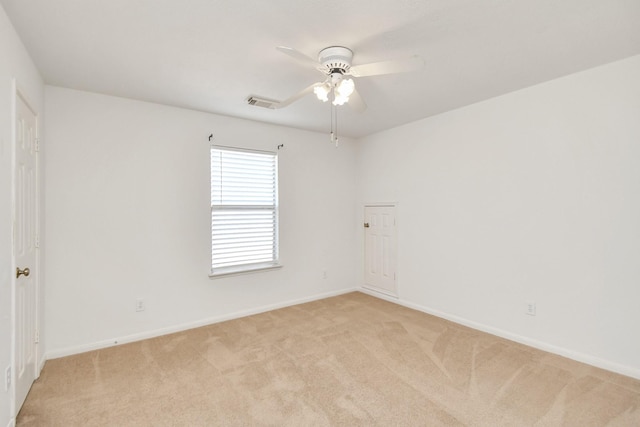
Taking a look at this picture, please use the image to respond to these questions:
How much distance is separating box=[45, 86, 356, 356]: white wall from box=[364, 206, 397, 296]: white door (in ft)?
4.26

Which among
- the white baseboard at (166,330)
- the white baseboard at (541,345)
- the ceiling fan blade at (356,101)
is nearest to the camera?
the ceiling fan blade at (356,101)

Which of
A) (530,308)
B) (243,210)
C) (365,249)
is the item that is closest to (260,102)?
(243,210)

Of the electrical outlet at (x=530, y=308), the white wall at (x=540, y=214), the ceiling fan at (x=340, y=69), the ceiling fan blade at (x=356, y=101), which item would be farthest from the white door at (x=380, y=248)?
the ceiling fan at (x=340, y=69)

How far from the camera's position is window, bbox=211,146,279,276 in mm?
3936

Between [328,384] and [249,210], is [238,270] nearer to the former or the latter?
[249,210]

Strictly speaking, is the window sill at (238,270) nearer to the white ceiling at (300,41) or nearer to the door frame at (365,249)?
the door frame at (365,249)

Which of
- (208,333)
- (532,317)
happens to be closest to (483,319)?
(532,317)

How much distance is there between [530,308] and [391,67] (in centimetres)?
274

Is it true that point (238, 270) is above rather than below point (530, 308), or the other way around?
above

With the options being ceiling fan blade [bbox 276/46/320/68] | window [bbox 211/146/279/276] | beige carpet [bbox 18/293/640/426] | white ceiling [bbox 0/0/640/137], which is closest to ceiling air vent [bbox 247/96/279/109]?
white ceiling [bbox 0/0/640/137]

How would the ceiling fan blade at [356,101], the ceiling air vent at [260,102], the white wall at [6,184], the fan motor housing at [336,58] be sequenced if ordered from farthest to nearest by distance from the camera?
the ceiling air vent at [260,102] < the ceiling fan blade at [356,101] < the fan motor housing at [336,58] < the white wall at [6,184]

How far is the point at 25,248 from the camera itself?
2.32m

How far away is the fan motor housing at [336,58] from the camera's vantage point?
2.25 metres

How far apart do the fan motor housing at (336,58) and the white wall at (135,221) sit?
6.72 ft
